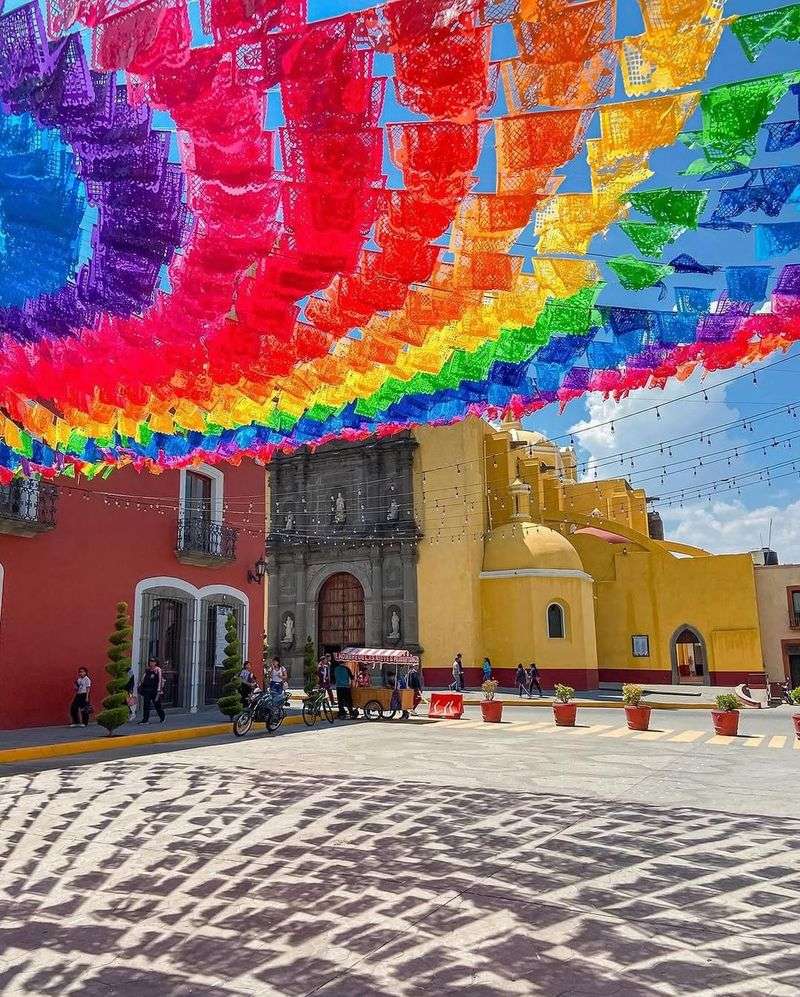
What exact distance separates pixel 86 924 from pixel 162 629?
50.3ft

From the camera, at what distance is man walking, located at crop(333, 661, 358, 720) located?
18547 millimetres

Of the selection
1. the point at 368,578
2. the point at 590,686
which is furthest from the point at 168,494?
the point at 590,686

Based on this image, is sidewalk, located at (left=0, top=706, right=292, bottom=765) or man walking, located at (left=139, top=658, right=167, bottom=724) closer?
sidewalk, located at (left=0, top=706, right=292, bottom=765)

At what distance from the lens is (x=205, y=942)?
396 centimetres

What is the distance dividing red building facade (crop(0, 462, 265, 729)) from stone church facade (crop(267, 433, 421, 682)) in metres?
10.0

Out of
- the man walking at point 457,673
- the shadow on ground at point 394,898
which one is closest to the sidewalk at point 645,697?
the man walking at point 457,673

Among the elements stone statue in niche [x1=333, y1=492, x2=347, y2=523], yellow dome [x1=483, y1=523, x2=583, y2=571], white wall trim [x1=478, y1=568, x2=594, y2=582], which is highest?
stone statue in niche [x1=333, y1=492, x2=347, y2=523]

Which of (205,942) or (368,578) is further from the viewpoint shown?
(368,578)

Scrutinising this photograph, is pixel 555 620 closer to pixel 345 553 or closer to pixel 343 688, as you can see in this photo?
pixel 345 553

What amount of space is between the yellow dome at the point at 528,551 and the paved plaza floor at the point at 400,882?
20387 millimetres

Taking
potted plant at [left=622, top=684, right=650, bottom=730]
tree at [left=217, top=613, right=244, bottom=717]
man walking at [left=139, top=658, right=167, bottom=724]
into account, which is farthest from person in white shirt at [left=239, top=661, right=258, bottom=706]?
potted plant at [left=622, top=684, right=650, bottom=730]

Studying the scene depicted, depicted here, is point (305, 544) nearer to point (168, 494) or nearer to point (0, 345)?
point (168, 494)

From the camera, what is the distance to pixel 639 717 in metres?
16.5

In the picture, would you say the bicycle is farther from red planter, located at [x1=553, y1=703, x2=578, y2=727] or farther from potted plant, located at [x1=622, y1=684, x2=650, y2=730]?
potted plant, located at [x1=622, y1=684, x2=650, y2=730]
